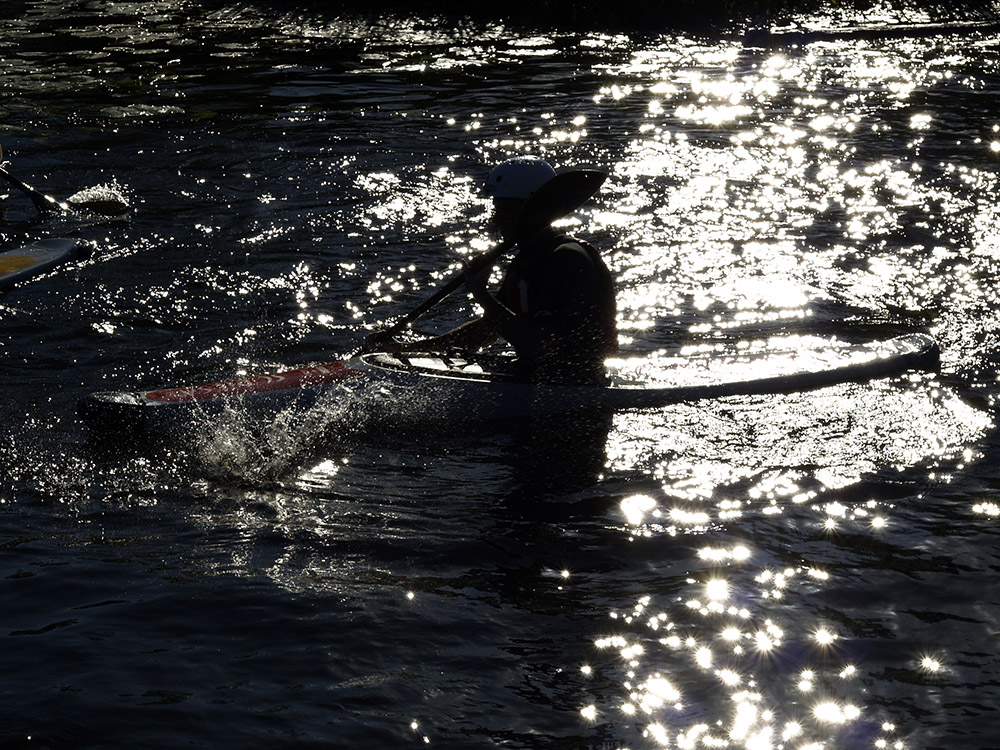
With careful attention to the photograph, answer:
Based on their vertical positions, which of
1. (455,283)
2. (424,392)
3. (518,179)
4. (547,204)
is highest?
(518,179)

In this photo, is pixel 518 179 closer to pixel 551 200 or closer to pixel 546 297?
pixel 551 200

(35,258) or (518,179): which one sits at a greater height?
(518,179)

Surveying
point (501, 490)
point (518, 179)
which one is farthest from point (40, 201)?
point (501, 490)

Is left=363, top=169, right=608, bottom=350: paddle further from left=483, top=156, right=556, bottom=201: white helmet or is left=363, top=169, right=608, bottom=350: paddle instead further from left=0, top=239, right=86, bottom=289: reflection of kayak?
left=0, top=239, right=86, bottom=289: reflection of kayak

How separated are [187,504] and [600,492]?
1.98m

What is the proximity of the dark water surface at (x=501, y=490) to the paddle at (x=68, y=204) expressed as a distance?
0.48ft

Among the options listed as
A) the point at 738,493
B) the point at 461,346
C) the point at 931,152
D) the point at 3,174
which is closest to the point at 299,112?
the point at 3,174

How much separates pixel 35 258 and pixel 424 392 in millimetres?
4359

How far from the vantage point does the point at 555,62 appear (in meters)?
17.1

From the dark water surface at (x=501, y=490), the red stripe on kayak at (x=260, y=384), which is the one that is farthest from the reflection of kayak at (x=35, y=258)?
the red stripe on kayak at (x=260, y=384)

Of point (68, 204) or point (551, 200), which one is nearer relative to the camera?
point (551, 200)

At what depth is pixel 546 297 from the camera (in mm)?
6277

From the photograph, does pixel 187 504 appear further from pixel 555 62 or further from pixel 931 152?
pixel 555 62

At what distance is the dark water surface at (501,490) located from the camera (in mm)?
4219
